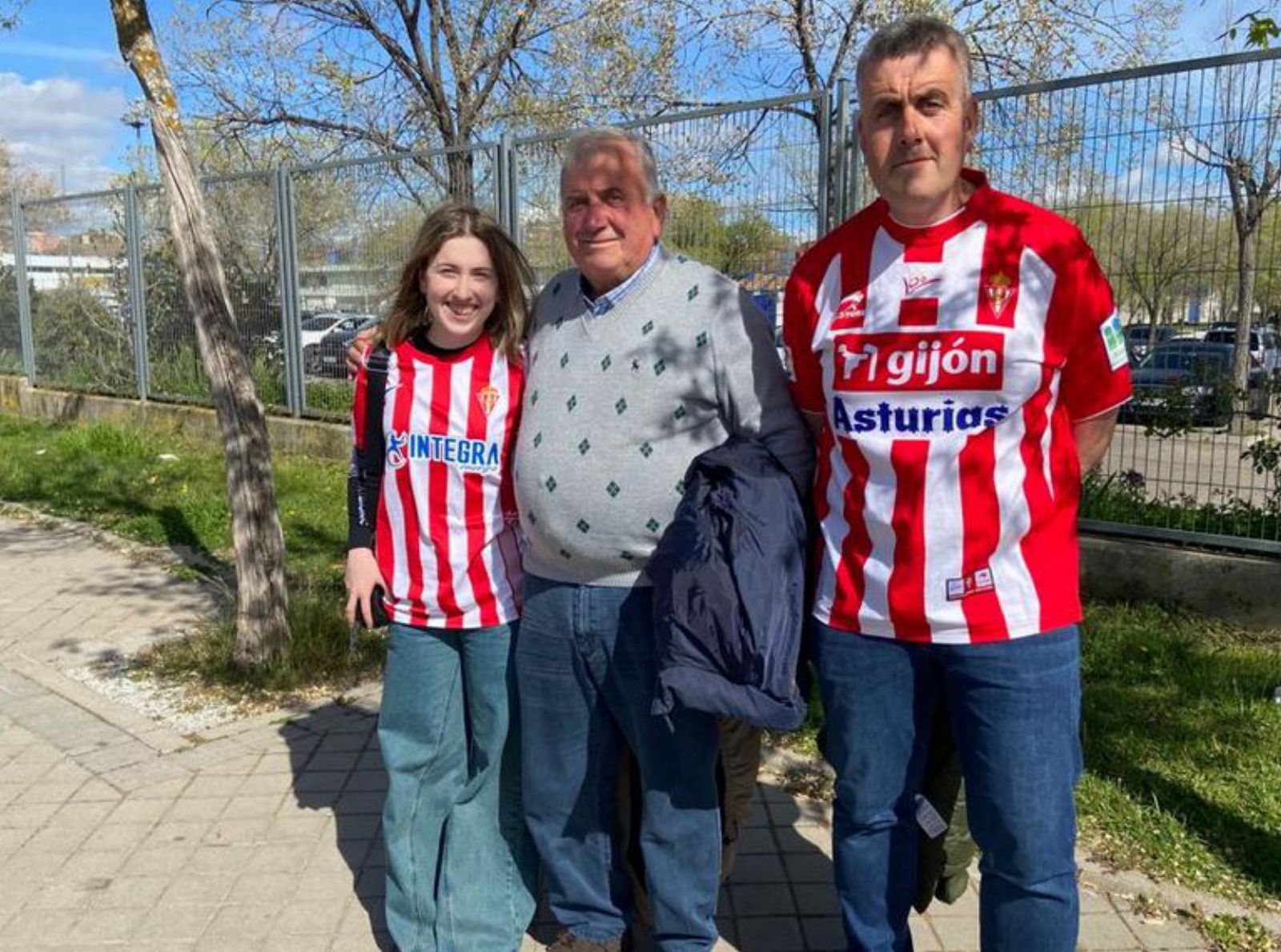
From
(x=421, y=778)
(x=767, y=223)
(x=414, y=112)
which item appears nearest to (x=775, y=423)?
(x=421, y=778)

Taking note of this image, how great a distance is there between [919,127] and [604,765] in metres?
1.54

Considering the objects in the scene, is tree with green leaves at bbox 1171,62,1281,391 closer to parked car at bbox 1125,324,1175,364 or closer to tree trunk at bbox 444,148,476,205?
parked car at bbox 1125,324,1175,364

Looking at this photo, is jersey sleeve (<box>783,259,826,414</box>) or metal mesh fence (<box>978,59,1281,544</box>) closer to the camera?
jersey sleeve (<box>783,259,826,414</box>)

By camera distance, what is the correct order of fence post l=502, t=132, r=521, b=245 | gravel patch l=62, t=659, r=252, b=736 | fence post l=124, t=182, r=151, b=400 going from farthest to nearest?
fence post l=124, t=182, r=151, b=400
fence post l=502, t=132, r=521, b=245
gravel patch l=62, t=659, r=252, b=736

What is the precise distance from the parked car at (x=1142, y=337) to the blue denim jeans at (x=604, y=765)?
12.4ft

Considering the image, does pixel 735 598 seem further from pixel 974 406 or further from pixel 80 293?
pixel 80 293

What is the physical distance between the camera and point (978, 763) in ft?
7.19

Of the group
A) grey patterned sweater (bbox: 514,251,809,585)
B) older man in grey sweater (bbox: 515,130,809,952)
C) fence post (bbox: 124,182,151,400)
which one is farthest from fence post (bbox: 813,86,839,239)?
fence post (bbox: 124,182,151,400)

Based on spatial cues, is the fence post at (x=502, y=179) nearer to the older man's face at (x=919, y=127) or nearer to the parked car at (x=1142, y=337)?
the parked car at (x=1142, y=337)

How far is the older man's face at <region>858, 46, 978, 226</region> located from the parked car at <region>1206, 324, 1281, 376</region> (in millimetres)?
3905

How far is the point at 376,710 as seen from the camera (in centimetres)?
462

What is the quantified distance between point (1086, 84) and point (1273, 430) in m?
1.88

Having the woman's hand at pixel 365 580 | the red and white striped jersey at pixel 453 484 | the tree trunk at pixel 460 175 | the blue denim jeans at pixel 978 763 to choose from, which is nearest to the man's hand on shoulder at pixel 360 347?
the red and white striped jersey at pixel 453 484

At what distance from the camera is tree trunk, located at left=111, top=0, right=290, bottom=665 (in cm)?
465
